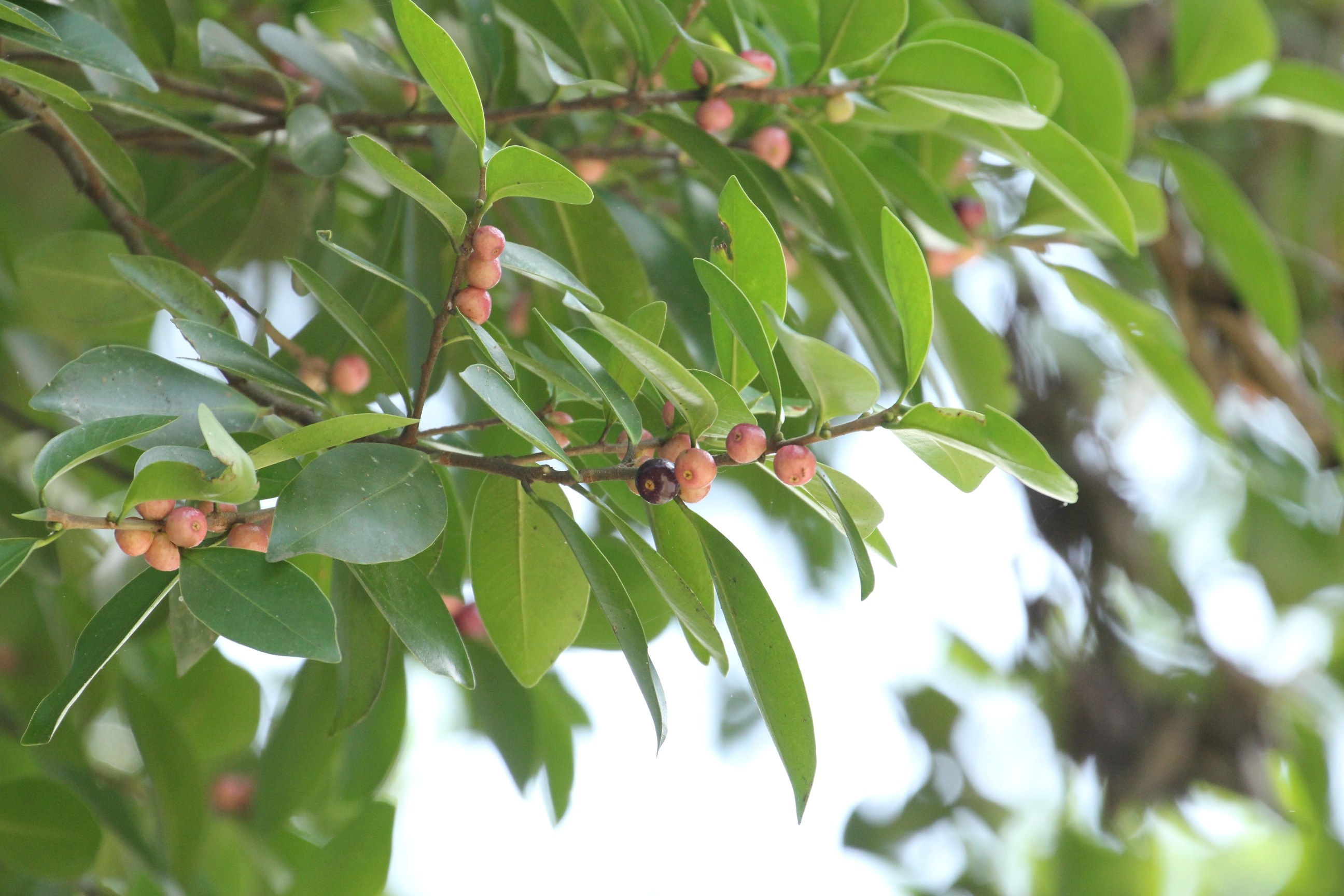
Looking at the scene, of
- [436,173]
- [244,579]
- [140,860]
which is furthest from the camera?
[140,860]

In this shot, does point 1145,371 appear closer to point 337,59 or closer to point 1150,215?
point 1150,215

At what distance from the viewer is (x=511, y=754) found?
79cm

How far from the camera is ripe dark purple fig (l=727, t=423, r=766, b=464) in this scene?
1.54 ft

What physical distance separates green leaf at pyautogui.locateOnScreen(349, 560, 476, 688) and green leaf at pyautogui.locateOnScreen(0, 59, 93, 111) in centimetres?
25

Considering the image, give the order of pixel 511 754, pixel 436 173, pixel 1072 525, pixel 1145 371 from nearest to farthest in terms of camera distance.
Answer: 1. pixel 436 173
2. pixel 511 754
3. pixel 1145 371
4. pixel 1072 525

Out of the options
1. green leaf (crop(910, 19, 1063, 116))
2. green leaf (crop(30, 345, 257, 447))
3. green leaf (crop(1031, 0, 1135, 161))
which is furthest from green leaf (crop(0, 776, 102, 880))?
green leaf (crop(1031, 0, 1135, 161))

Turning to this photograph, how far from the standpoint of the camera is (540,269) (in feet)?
1.49

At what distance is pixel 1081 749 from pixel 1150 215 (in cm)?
87

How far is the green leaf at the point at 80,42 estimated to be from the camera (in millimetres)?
520

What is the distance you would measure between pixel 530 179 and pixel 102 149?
0.34 metres

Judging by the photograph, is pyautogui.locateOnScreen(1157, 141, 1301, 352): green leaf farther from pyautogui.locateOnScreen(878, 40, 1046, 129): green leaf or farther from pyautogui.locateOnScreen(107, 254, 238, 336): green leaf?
pyautogui.locateOnScreen(107, 254, 238, 336): green leaf

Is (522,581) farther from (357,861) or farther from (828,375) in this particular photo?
(357,861)

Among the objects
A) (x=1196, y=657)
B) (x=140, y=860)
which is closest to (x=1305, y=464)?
(x=1196, y=657)

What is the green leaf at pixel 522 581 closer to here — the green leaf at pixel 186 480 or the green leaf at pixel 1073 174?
the green leaf at pixel 186 480
